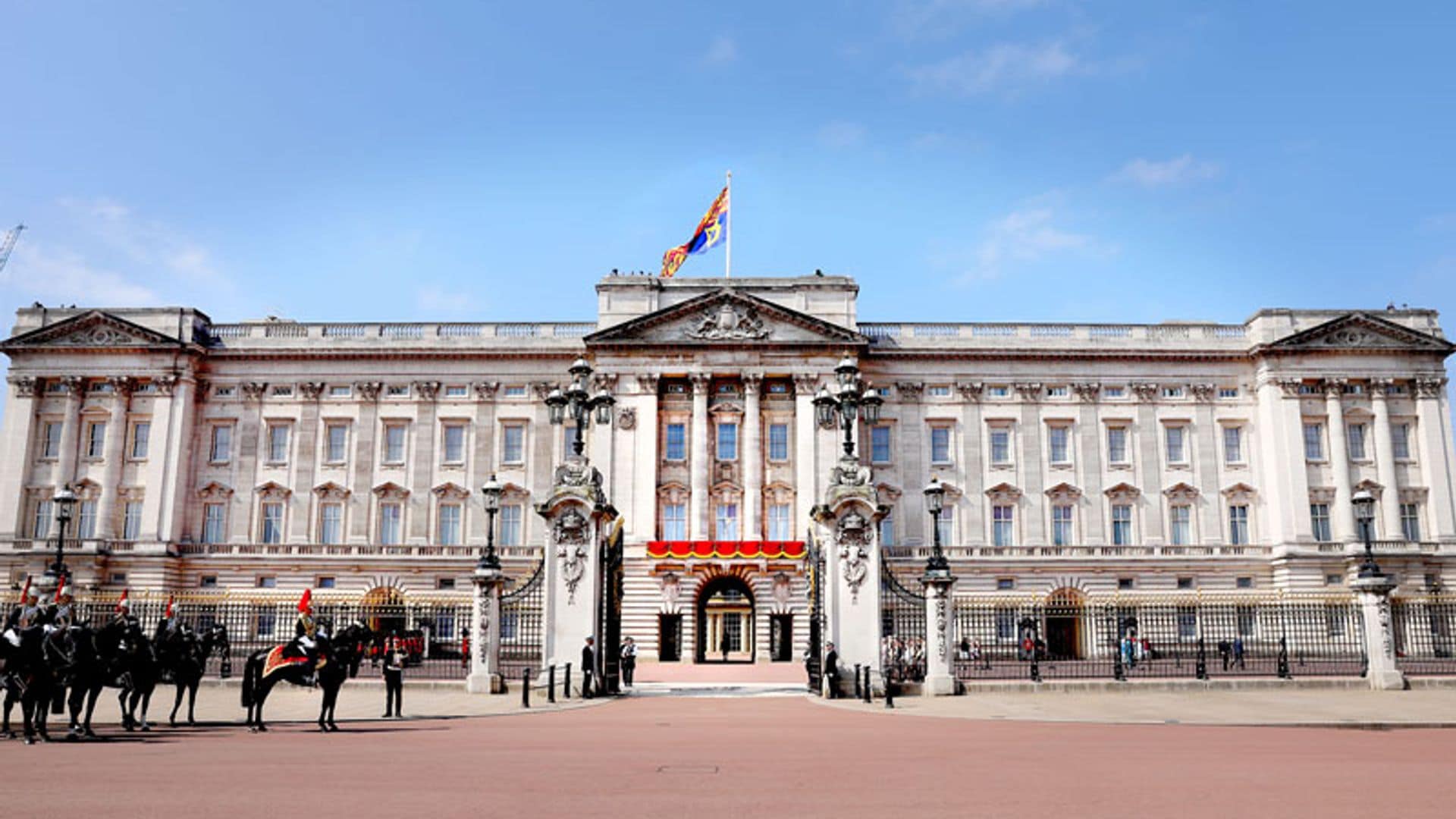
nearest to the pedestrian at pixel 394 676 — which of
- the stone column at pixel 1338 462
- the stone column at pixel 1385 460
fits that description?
the stone column at pixel 1338 462

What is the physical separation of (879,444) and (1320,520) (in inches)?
873

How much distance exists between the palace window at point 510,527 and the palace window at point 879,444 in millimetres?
18270

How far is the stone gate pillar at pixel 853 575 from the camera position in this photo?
82.6 feet

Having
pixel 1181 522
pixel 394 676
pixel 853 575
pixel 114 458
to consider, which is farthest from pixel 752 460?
pixel 394 676

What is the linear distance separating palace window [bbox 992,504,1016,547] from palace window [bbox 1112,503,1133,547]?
16.6 ft

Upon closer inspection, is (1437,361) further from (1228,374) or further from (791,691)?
(791,691)

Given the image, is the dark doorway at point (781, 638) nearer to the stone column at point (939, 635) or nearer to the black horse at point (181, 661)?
the stone column at point (939, 635)

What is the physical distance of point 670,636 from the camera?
50.4 m

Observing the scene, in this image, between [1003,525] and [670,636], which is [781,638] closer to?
[670,636]

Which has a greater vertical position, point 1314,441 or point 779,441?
point 1314,441

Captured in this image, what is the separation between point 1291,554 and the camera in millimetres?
52875

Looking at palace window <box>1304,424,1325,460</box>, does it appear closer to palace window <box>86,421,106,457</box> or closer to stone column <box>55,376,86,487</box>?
palace window <box>86,421,106,457</box>

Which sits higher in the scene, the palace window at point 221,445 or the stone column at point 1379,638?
the palace window at point 221,445

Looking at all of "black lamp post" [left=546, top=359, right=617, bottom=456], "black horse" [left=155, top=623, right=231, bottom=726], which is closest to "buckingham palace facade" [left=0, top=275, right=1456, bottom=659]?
"black lamp post" [left=546, top=359, right=617, bottom=456]
